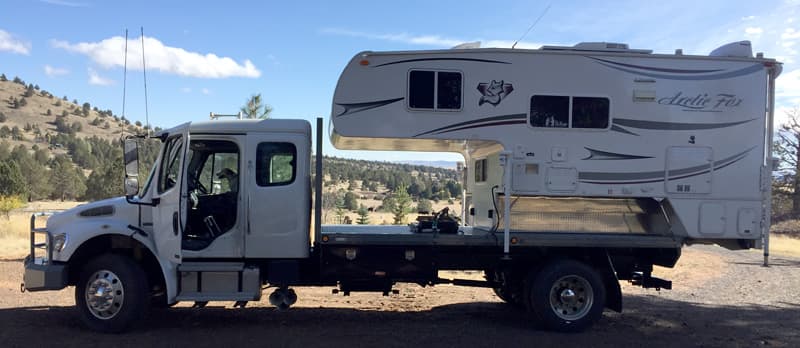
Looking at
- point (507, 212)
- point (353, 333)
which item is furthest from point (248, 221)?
point (507, 212)

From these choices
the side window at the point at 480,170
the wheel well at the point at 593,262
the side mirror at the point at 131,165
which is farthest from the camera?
the side window at the point at 480,170

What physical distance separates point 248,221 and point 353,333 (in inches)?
73.7

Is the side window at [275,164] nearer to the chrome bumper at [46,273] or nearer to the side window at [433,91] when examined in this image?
the side window at [433,91]

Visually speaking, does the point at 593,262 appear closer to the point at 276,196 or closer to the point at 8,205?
the point at 276,196

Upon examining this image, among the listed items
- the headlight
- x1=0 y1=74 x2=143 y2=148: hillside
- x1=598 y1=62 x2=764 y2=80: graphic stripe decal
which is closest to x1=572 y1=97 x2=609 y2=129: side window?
x1=598 y1=62 x2=764 y2=80: graphic stripe decal

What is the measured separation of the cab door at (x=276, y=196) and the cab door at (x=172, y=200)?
2.43ft

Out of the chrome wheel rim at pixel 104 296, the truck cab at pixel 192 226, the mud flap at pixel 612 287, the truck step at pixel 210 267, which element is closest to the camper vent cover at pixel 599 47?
the mud flap at pixel 612 287

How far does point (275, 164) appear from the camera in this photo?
6633 millimetres

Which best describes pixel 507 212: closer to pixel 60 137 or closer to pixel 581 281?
pixel 581 281

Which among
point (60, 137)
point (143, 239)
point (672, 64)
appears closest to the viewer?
point (143, 239)

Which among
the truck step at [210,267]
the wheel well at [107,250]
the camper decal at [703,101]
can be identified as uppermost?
the camper decal at [703,101]

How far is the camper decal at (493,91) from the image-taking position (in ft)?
22.1

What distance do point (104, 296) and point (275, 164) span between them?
2.51 m

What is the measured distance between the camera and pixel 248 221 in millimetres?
6531
